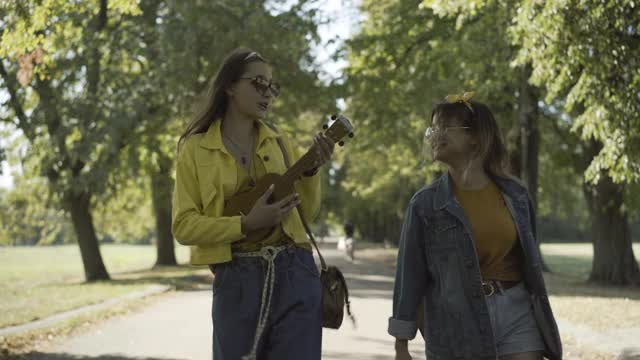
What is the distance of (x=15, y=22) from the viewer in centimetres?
923

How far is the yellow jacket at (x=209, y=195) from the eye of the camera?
3157 millimetres

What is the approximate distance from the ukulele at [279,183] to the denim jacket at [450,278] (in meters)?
0.70

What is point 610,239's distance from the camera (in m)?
22.4

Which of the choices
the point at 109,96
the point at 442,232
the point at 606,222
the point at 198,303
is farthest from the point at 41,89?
the point at 442,232

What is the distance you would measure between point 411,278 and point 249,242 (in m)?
0.84

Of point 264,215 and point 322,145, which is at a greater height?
point 322,145

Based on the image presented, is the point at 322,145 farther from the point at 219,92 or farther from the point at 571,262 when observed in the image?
the point at 571,262

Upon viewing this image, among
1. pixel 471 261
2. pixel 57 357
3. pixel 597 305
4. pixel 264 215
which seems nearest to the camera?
pixel 264 215

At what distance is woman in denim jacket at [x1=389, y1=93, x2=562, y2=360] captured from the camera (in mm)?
3580

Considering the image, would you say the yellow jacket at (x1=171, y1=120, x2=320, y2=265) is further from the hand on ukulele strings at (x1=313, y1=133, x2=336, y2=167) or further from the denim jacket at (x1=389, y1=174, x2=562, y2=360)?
the denim jacket at (x1=389, y1=174, x2=562, y2=360)

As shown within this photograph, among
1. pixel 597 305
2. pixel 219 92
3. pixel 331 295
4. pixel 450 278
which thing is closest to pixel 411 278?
pixel 450 278

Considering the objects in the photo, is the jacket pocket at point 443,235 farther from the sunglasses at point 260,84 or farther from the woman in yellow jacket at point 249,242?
the sunglasses at point 260,84

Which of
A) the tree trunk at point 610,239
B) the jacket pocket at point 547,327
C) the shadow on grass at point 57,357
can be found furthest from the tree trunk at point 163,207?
the jacket pocket at point 547,327

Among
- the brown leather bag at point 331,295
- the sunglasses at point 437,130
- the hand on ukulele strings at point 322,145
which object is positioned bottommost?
the brown leather bag at point 331,295
